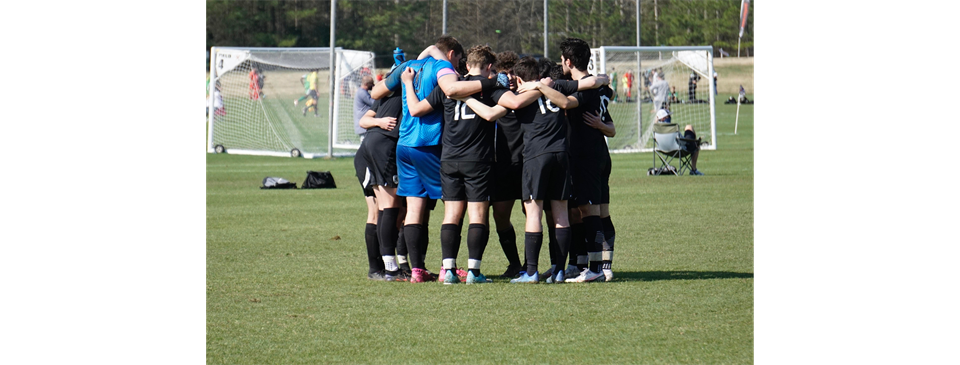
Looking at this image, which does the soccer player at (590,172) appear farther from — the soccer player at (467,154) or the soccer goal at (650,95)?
the soccer goal at (650,95)

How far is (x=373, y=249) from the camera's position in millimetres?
7785

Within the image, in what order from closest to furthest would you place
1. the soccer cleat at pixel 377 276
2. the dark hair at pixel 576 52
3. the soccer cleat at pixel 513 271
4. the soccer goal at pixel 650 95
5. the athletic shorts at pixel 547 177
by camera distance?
the athletic shorts at pixel 547 177
the dark hair at pixel 576 52
the soccer cleat at pixel 377 276
the soccer cleat at pixel 513 271
the soccer goal at pixel 650 95

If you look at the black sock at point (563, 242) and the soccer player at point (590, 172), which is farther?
the soccer player at point (590, 172)

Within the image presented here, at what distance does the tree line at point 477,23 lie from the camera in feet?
173

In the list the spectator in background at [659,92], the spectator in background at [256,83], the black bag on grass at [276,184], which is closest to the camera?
the black bag on grass at [276,184]

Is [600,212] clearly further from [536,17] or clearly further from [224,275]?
[536,17]

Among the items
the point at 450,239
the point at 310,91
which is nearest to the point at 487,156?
the point at 450,239

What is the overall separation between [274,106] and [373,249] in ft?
75.8

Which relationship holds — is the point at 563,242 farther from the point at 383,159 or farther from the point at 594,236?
the point at 383,159

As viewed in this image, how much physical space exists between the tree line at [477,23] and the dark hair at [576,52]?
42616mm

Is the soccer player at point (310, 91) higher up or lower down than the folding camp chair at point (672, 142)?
higher up

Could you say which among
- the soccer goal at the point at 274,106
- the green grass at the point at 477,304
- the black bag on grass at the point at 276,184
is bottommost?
the green grass at the point at 477,304

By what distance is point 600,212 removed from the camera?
25.3 feet

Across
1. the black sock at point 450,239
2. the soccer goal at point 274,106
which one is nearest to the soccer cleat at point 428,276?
the black sock at point 450,239
